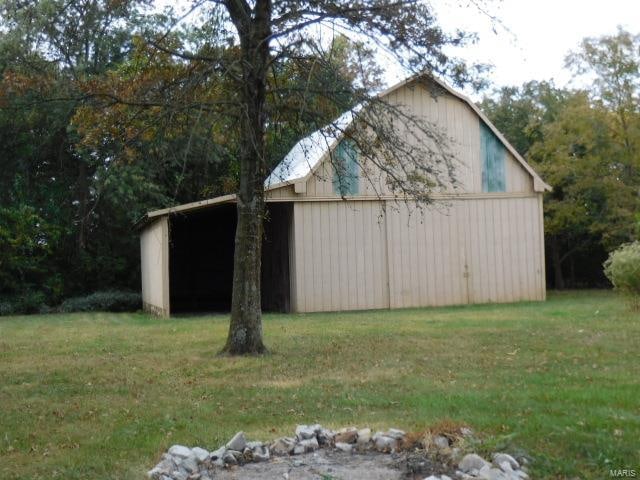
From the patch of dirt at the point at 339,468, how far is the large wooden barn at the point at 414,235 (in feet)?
46.1

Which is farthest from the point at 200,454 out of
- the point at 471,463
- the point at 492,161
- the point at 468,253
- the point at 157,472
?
the point at 492,161

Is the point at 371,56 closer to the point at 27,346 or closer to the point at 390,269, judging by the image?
the point at 27,346

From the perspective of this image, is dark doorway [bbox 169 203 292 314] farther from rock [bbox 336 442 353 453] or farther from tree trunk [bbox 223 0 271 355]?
rock [bbox 336 442 353 453]

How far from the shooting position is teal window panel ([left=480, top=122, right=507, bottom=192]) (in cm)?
2142

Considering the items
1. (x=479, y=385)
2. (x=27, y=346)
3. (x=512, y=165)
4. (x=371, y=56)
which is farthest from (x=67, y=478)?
(x=512, y=165)

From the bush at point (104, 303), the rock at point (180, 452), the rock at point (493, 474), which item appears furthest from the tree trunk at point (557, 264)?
the rock at point (180, 452)

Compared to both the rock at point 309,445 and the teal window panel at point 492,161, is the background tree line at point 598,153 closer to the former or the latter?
the teal window panel at point 492,161

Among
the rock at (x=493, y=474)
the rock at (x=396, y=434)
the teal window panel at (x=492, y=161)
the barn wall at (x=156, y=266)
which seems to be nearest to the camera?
the rock at (x=493, y=474)

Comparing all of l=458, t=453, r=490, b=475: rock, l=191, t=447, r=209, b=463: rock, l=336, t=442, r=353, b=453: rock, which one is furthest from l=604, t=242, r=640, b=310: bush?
l=191, t=447, r=209, b=463: rock

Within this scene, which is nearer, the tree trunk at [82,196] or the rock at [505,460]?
the rock at [505,460]

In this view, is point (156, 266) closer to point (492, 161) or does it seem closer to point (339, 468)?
point (492, 161)

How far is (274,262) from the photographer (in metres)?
23.7

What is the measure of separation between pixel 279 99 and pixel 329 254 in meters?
9.17

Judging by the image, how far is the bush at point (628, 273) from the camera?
1544cm
